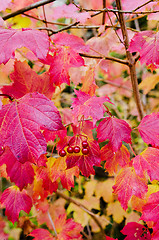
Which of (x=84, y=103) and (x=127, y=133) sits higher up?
(x=84, y=103)

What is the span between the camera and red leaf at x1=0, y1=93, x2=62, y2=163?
0.61 m

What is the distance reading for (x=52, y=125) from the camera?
0.64m

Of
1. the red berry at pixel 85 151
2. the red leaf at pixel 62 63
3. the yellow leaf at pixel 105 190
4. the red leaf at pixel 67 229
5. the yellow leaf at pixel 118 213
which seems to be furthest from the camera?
the yellow leaf at pixel 105 190

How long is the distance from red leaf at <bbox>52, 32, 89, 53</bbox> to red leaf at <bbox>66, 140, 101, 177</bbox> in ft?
1.48

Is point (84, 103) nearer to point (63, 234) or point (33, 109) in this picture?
point (33, 109)

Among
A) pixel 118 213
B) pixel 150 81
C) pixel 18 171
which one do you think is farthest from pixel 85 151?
pixel 118 213

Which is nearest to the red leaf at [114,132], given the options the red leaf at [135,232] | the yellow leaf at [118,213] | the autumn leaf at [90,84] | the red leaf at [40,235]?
the autumn leaf at [90,84]

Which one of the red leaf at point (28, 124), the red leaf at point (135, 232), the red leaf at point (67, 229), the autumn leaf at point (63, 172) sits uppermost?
the red leaf at point (28, 124)

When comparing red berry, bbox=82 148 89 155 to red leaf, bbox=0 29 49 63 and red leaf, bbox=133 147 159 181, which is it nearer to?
red leaf, bbox=133 147 159 181

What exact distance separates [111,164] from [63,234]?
0.81 metres

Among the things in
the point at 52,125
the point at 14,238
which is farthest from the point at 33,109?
the point at 14,238

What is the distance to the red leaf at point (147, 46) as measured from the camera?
0.79 metres

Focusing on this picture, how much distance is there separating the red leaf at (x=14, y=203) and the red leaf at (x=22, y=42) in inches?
25.3

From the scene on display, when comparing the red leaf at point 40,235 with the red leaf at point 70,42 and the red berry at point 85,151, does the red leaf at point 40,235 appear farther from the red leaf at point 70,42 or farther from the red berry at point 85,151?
the red leaf at point 70,42
